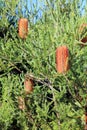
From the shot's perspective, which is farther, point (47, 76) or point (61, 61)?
point (47, 76)

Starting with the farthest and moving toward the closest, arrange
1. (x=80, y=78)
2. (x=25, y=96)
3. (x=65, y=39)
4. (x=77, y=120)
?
1. (x=25, y=96)
2. (x=77, y=120)
3. (x=80, y=78)
4. (x=65, y=39)

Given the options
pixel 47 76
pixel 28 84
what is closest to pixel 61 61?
pixel 47 76

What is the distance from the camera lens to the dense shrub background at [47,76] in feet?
18.9

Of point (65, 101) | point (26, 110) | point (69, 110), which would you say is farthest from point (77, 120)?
point (26, 110)

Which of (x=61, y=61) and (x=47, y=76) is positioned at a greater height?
(x=47, y=76)

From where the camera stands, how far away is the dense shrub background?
Answer: 5.76m

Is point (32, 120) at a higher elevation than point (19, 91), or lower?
lower

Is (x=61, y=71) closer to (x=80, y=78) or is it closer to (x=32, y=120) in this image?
(x=80, y=78)

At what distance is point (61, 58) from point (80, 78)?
2.10 m

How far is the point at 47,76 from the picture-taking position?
19.4ft

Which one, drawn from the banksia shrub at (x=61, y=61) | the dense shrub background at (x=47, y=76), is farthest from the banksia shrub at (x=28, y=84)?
the banksia shrub at (x=61, y=61)

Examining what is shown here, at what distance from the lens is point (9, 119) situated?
723cm

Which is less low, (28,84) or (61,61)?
(28,84)

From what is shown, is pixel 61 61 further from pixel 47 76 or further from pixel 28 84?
pixel 28 84
